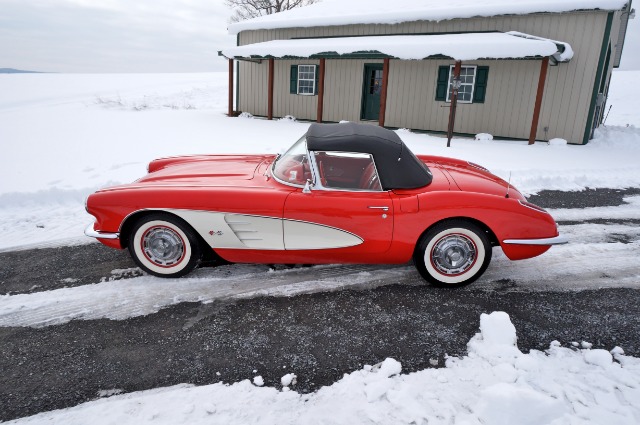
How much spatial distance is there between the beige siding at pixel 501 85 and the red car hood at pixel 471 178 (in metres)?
9.88

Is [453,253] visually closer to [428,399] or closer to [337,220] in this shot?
[337,220]

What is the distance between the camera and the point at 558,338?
301cm

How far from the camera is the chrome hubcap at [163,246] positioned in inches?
147

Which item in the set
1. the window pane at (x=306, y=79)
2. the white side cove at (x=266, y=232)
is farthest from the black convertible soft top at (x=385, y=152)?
the window pane at (x=306, y=79)

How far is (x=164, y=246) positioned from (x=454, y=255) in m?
2.64

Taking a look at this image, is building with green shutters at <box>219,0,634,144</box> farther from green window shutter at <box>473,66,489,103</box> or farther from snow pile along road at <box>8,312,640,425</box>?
snow pile along road at <box>8,312,640,425</box>

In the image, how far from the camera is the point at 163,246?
376 centimetres

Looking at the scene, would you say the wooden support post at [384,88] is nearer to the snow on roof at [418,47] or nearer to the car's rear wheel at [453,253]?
the snow on roof at [418,47]

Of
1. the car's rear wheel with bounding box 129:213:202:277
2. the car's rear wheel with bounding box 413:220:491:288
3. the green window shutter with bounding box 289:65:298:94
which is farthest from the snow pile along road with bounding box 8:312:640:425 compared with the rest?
the green window shutter with bounding box 289:65:298:94

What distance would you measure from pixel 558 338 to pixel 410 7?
14.8 metres

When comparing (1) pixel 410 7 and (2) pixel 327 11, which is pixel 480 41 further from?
(2) pixel 327 11

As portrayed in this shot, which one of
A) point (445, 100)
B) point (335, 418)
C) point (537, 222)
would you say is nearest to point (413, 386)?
point (335, 418)

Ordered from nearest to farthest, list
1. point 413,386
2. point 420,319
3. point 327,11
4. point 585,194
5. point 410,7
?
point 413,386
point 420,319
point 585,194
point 410,7
point 327,11

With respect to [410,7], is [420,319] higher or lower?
lower
